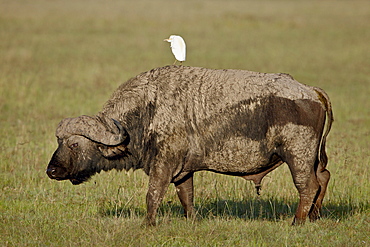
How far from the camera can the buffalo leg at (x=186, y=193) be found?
306 inches

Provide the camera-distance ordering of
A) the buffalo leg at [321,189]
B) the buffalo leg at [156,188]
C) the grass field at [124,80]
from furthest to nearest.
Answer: the buffalo leg at [321,189], the buffalo leg at [156,188], the grass field at [124,80]

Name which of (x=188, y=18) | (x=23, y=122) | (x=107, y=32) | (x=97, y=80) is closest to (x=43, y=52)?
(x=97, y=80)

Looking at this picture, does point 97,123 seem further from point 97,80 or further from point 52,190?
point 97,80

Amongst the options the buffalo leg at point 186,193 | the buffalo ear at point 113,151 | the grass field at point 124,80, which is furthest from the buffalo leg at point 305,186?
the buffalo ear at point 113,151

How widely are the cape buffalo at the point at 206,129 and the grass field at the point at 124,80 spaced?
0.63m

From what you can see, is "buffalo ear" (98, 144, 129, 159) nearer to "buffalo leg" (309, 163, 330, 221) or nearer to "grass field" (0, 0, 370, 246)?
"grass field" (0, 0, 370, 246)

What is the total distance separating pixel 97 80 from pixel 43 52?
20.6 ft

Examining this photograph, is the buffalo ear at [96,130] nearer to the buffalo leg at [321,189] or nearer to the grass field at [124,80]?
the grass field at [124,80]

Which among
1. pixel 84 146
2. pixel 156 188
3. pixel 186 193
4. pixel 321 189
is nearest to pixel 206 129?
pixel 156 188

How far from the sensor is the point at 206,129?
7.14m

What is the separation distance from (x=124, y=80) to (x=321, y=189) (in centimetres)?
1280

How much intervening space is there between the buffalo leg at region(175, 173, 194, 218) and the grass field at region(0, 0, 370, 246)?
0.14 metres

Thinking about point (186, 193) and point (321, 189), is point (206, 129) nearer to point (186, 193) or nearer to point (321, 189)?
point (186, 193)

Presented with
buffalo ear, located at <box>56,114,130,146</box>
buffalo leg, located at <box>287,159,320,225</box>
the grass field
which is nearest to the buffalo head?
buffalo ear, located at <box>56,114,130,146</box>
